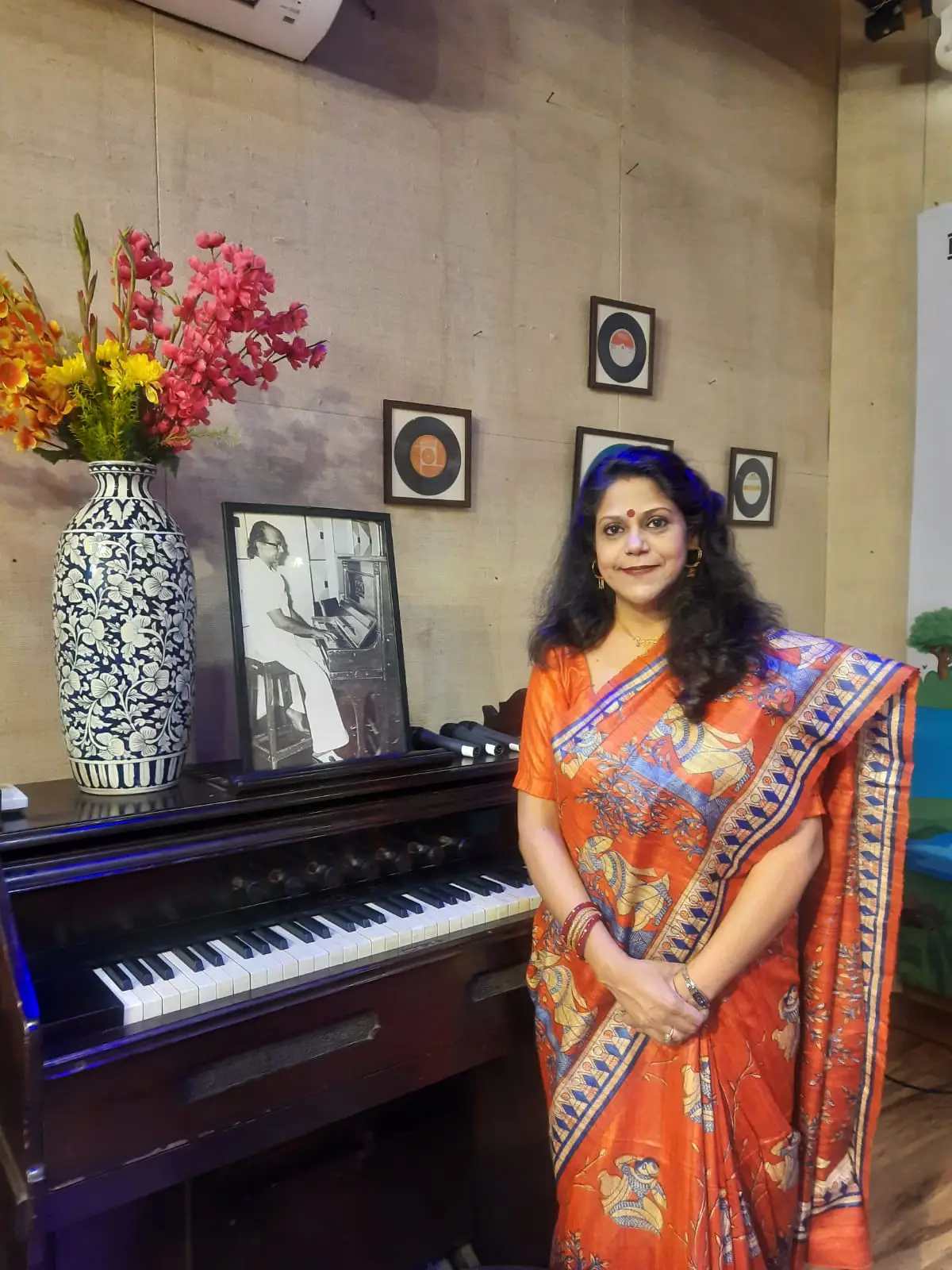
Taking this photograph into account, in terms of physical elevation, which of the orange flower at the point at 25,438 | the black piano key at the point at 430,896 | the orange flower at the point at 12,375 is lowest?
the black piano key at the point at 430,896

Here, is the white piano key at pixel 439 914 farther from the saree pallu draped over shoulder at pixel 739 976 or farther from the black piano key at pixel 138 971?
the black piano key at pixel 138 971

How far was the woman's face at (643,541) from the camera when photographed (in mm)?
1290

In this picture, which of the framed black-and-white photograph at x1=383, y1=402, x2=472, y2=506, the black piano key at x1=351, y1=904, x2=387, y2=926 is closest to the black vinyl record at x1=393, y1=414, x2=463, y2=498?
the framed black-and-white photograph at x1=383, y1=402, x2=472, y2=506

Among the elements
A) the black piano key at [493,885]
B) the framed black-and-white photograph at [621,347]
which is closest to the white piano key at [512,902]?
the black piano key at [493,885]

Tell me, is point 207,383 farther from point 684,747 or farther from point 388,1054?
point 388,1054

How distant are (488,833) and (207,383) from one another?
0.92m

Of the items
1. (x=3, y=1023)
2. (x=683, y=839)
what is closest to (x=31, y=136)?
(x=3, y=1023)

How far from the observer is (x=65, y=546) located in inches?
49.4

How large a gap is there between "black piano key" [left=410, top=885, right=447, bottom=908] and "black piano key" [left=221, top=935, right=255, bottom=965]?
316 millimetres

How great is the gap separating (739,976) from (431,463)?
50.4 inches

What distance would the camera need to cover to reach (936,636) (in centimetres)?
262

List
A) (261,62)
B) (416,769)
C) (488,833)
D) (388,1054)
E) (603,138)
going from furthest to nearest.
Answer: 1. (603,138)
2. (261,62)
3. (488,833)
4. (416,769)
5. (388,1054)

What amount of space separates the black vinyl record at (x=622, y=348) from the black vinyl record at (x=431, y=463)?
57cm

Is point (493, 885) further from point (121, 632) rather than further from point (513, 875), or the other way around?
point (121, 632)
